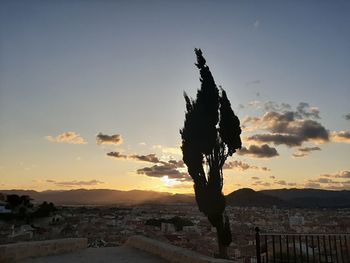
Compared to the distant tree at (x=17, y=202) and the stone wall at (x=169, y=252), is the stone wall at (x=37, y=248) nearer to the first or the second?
the stone wall at (x=169, y=252)

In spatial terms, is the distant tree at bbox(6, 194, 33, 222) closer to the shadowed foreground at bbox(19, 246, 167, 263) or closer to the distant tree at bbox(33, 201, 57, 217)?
the distant tree at bbox(33, 201, 57, 217)

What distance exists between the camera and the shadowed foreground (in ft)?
31.2

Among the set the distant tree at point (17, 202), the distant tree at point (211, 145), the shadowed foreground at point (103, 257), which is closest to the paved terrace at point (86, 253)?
the shadowed foreground at point (103, 257)

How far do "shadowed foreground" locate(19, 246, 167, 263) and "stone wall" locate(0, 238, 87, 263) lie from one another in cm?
27

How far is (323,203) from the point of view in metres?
143

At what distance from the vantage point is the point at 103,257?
9992 mm

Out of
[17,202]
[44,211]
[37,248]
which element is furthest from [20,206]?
[37,248]

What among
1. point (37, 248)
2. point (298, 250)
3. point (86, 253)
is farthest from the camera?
point (298, 250)

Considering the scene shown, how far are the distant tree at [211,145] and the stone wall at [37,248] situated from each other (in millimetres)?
8370

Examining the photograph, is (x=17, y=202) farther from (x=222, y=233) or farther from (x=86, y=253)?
(x=86, y=253)

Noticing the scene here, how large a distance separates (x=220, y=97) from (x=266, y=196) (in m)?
130

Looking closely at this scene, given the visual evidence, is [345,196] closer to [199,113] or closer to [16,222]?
[16,222]

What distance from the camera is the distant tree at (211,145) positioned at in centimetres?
1877

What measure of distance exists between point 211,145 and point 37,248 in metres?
10.9
